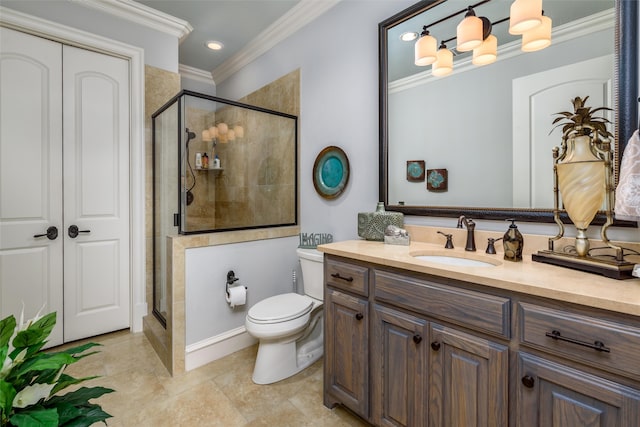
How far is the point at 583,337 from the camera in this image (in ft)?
2.82

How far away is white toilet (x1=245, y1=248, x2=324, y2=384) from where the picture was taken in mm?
1862

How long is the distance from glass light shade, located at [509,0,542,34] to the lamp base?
0.97 m

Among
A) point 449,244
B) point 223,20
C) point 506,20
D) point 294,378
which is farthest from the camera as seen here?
point 223,20

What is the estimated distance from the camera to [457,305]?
1129mm

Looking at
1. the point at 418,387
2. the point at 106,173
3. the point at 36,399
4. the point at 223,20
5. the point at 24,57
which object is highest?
the point at 223,20

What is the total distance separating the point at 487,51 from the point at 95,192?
9.67ft

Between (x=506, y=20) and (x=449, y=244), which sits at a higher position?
(x=506, y=20)

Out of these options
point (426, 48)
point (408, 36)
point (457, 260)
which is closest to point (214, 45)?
point (408, 36)

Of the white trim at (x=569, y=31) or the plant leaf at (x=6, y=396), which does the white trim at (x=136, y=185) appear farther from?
the white trim at (x=569, y=31)

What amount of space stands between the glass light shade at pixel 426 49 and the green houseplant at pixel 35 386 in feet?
6.34

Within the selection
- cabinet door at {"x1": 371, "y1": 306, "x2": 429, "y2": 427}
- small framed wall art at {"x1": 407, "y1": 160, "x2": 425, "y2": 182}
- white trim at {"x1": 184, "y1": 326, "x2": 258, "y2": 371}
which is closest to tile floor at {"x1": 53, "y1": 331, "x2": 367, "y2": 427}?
white trim at {"x1": 184, "y1": 326, "x2": 258, "y2": 371}

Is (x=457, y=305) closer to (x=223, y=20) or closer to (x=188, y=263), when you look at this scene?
(x=188, y=263)

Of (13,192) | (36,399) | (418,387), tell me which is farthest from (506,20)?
(13,192)

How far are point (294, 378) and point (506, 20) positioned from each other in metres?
2.34
